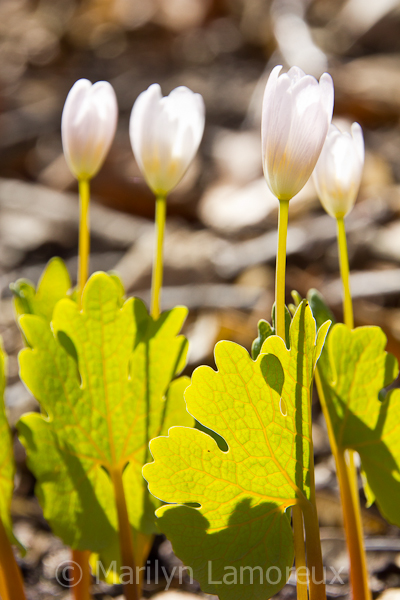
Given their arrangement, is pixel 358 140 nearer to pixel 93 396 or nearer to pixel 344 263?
pixel 344 263

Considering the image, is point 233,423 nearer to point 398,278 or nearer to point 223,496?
point 223,496

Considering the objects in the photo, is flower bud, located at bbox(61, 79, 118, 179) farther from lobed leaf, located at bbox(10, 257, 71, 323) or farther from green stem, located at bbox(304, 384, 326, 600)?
green stem, located at bbox(304, 384, 326, 600)

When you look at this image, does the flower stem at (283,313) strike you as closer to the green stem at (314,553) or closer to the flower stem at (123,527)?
the green stem at (314,553)

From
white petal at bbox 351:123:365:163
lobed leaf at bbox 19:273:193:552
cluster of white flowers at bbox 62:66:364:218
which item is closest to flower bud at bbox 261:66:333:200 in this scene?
cluster of white flowers at bbox 62:66:364:218

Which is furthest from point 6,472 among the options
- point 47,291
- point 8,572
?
point 47,291

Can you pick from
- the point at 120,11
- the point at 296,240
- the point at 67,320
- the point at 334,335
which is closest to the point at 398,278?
the point at 296,240

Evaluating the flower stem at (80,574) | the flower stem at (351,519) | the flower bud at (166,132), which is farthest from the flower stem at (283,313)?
the flower stem at (80,574)
